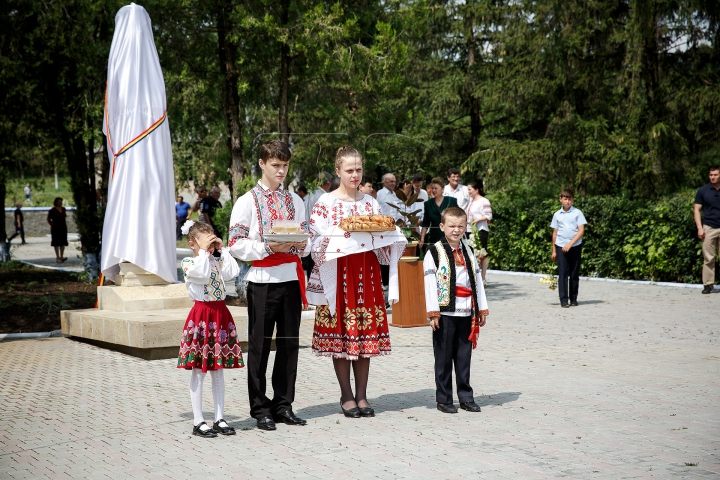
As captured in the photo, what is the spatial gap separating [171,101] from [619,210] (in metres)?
8.99

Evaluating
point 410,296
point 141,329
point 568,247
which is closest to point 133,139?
point 141,329

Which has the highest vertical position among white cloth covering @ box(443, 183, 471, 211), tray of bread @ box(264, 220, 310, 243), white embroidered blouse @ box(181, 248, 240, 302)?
white cloth covering @ box(443, 183, 471, 211)

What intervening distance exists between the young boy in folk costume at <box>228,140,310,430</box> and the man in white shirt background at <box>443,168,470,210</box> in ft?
28.8

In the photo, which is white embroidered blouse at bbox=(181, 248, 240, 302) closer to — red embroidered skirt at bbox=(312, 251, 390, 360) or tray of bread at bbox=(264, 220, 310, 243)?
tray of bread at bbox=(264, 220, 310, 243)

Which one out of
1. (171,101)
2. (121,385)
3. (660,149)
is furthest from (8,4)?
(660,149)

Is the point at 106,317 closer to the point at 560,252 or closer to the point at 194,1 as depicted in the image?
the point at 194,1

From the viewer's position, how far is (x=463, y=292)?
276 inches

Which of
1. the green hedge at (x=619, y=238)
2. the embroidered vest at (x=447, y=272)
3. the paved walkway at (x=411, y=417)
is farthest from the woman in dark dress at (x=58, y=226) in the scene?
the embroidered vest at (x=447, y=272)

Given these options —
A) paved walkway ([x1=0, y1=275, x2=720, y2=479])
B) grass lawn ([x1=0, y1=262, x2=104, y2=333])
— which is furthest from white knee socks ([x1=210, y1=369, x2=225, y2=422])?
grass lawn ([x1=0, y1=262, x2=104, y2=333])

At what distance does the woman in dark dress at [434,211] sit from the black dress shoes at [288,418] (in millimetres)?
6590

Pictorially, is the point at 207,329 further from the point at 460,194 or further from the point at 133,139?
the point at 460,194

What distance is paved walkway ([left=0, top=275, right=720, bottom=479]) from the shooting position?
5.34 metres

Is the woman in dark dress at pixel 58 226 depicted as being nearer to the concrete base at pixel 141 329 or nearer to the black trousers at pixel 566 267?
the concrete base at pixel 141 329

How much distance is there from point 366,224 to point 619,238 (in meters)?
12.4
